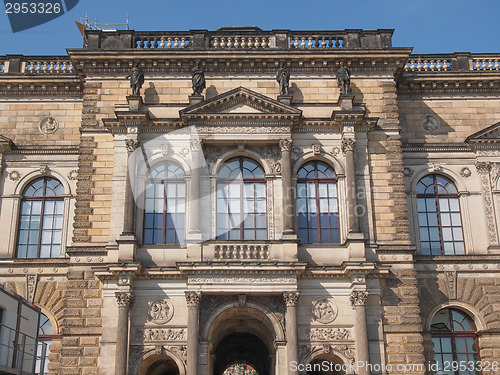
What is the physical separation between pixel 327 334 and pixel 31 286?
413 inches

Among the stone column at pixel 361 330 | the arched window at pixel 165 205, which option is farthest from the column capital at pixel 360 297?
the arched window at pixel 165 205

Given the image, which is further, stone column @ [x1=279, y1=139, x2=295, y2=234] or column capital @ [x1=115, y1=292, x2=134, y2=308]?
stone column @ [x1=279, y1=139, x2=295, y2=234]

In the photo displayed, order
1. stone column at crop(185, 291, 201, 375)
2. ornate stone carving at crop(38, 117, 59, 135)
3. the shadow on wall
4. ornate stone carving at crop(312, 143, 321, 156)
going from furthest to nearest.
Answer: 1. ornate stone carving at crop(38, 117, 59, 135)
2. the shadow on wall
3. ornate stone carving at crop(312, 143, 321, 156)
4. stone column at crop(185, 291, 201, 375)

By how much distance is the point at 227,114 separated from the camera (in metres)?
23.4

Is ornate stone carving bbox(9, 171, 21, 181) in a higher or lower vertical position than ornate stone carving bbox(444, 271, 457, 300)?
higher

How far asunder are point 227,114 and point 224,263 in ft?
17.6

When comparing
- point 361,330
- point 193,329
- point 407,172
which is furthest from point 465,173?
point 193,329

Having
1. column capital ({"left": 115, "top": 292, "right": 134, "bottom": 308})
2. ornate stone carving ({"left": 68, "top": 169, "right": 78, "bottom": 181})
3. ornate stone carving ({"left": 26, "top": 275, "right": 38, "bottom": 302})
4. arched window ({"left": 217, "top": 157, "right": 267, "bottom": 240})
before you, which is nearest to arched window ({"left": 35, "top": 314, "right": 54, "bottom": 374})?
ornate stone carving ({"left": 26, "top": 275, "right": 38, "bottom": 302})

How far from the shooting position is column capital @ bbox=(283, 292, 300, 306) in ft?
69.8

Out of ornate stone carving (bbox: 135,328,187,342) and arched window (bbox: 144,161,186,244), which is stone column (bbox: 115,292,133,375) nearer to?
ornate stone carving (bbox: 135,328,187,342)

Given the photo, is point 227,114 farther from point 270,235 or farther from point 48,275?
point 48,275

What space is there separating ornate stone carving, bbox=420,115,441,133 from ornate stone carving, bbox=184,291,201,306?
11134mm

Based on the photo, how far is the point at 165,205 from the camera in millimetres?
23359

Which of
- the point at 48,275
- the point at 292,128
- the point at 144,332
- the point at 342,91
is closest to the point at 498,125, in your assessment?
the point at 342,91
